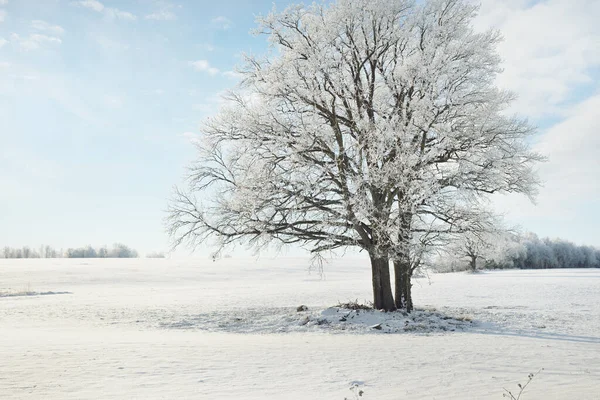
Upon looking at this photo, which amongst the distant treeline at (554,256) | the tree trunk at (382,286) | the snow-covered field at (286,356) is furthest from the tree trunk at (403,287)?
the distant treeline at (554,256)

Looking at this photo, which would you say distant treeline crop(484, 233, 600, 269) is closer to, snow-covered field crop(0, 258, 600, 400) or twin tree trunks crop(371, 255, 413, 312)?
twin tree trunks crop(371, 255, 413, 312)

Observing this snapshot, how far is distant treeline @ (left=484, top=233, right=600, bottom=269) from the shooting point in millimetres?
92438

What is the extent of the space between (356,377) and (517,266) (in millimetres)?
93204

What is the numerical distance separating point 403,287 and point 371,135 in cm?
681

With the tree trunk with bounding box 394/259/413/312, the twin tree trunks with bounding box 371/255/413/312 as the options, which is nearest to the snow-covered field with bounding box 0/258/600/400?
the tree trunk with bounding box 394/259/413/312

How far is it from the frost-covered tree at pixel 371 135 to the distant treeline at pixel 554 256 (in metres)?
74.6

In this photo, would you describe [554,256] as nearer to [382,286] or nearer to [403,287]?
[403,287]

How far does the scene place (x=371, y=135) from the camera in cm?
1602

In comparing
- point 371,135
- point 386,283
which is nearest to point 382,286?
point 386,283

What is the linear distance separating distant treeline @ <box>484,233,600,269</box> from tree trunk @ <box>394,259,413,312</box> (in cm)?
7322

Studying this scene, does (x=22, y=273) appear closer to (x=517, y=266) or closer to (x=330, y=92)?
(x=330, y=92)

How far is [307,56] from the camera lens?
693 inches

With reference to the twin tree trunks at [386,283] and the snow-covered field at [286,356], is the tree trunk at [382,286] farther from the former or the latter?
the snow-covered field at [286,356]

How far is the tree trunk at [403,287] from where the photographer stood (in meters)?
18.8
